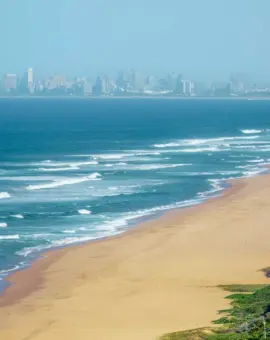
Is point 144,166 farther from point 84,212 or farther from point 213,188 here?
point 84,212

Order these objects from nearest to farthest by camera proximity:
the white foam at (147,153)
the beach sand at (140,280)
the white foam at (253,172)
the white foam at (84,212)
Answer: the beach sand at (140,280), the white foam at (84,212), the white foam at (253,172), the white foam at (147,153)

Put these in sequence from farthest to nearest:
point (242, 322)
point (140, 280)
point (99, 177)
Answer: point (99, 177), point (140, 280), point (242, 322)

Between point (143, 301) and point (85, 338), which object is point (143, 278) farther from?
point (85, 338)

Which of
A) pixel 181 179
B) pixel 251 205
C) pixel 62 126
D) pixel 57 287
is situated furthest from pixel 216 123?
pixel 57 287

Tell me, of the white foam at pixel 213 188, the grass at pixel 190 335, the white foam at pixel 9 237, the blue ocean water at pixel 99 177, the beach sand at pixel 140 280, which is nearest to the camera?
the grass at pixel 190 335

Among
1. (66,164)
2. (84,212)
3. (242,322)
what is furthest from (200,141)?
(242,322)

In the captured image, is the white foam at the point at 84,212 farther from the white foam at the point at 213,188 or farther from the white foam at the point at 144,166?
the white foam at the point at 144,166

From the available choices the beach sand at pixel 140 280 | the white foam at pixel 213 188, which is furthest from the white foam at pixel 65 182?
the beach sand at pixel 140 280
